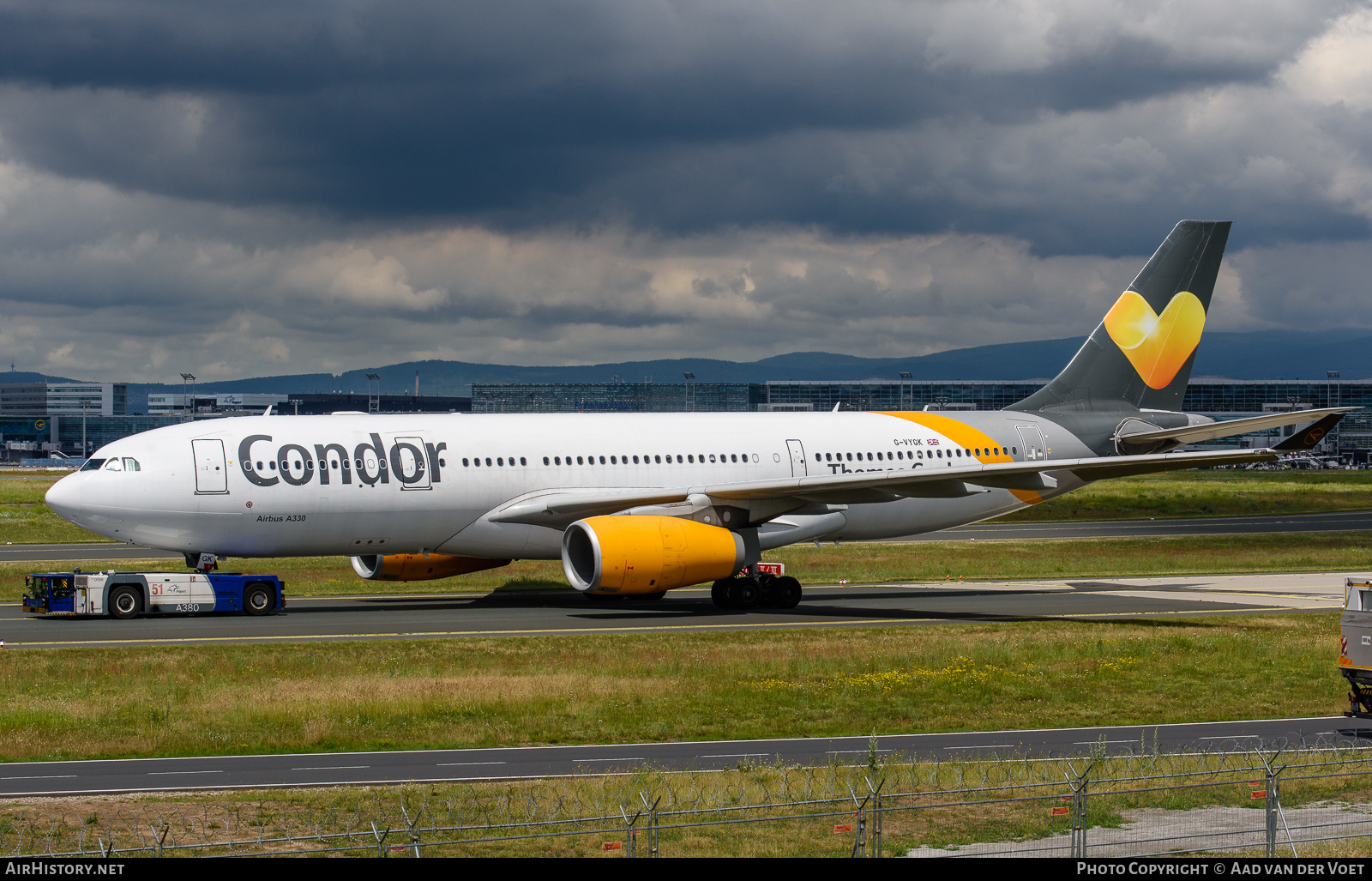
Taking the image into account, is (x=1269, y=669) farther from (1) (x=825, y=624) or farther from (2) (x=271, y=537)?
(2) (x=271, y=537)

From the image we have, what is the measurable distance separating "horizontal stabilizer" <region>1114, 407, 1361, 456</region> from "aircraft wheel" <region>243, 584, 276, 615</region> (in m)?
28.0

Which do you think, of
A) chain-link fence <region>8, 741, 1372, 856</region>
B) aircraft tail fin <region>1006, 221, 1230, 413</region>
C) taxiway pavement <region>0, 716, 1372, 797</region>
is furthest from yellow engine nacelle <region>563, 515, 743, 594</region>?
aircraft tail fin <region>1006, 221, 1230, 413</region>

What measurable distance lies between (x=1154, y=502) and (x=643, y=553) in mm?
69101

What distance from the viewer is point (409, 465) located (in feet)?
128

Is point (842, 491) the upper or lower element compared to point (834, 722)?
upper

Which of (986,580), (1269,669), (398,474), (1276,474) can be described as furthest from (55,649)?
(1276,474)

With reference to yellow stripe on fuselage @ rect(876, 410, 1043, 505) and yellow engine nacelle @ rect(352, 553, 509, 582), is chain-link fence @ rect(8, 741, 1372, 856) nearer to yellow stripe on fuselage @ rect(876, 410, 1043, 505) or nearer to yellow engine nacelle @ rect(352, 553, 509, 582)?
yellow engine nacelle @ rect(352, 553, 509, 582)

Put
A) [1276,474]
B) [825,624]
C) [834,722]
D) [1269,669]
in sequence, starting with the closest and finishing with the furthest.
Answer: [834,722]
[1269,669]
[825,624]
[1276,474]

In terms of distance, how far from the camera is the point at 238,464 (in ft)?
124

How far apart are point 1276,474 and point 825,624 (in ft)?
385

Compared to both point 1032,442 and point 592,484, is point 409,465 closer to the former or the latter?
point 592,484

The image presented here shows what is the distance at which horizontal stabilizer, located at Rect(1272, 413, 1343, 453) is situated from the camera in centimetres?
3569

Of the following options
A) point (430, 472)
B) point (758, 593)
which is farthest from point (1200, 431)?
point (430, 472)
